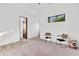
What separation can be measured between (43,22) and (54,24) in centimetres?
106

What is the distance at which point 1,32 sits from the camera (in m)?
4.21

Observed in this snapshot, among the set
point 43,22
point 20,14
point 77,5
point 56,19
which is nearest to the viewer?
point 77,5

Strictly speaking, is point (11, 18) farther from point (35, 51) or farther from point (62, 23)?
point (62, 23)

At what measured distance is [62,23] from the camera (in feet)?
15.3

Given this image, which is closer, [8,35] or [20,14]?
[8,35]

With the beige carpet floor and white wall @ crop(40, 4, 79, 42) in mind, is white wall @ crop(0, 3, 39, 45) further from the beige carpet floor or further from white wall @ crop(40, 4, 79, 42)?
white wall @ crop(40, 4, 79, 42)

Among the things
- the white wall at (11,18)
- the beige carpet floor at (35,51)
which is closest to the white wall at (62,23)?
the beige carpet floor at (35,51)

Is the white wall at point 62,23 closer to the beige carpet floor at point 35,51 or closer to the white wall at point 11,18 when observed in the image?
the beige carpet floor at point 35,51

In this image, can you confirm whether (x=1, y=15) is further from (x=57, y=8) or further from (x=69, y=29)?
(x=69, y=29)

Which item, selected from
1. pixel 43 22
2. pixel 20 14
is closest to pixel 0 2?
pixel 20 14

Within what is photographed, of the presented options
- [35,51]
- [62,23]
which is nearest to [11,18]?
[35,51]

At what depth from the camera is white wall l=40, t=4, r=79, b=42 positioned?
4041 mm

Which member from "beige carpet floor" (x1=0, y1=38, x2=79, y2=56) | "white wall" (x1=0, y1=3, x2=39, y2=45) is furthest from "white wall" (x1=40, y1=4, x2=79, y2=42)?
"white wall" (x1=0, y1=3, x2=39, y2=45)

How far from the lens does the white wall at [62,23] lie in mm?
4041
